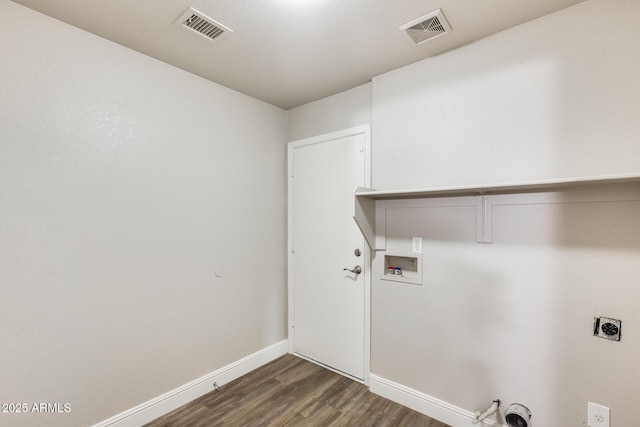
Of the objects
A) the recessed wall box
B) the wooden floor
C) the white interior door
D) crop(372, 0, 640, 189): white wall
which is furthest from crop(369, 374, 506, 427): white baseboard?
crop(372, 0, 640, 189): white wall

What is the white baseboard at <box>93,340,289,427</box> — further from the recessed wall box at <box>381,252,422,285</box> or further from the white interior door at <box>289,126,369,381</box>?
the recessed wall box at <box>381,252,422,285</box>

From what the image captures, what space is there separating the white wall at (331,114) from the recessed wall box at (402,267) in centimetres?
115

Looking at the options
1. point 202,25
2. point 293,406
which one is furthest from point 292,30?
point 293,406

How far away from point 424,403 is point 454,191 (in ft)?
5.02

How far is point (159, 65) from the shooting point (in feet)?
6.98

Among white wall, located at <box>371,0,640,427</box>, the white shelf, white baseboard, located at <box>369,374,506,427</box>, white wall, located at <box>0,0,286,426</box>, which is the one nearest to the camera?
the white shelf

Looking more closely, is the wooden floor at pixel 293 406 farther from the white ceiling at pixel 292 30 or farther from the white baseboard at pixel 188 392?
the white ceiling at pixel 292 30

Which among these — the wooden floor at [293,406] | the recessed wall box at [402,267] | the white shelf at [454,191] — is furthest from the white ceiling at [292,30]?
the wooden floor at [293,406]

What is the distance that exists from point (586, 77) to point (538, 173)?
54 centimetres

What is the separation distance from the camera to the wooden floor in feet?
6.68

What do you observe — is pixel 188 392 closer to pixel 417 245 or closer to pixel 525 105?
pixel 417 245

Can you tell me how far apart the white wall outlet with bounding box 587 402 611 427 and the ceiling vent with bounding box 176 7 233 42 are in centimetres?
293

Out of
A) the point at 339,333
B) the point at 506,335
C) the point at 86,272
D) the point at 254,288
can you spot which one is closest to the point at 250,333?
the point at 254,288

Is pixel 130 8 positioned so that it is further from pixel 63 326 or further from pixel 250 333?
pixel 250 333
